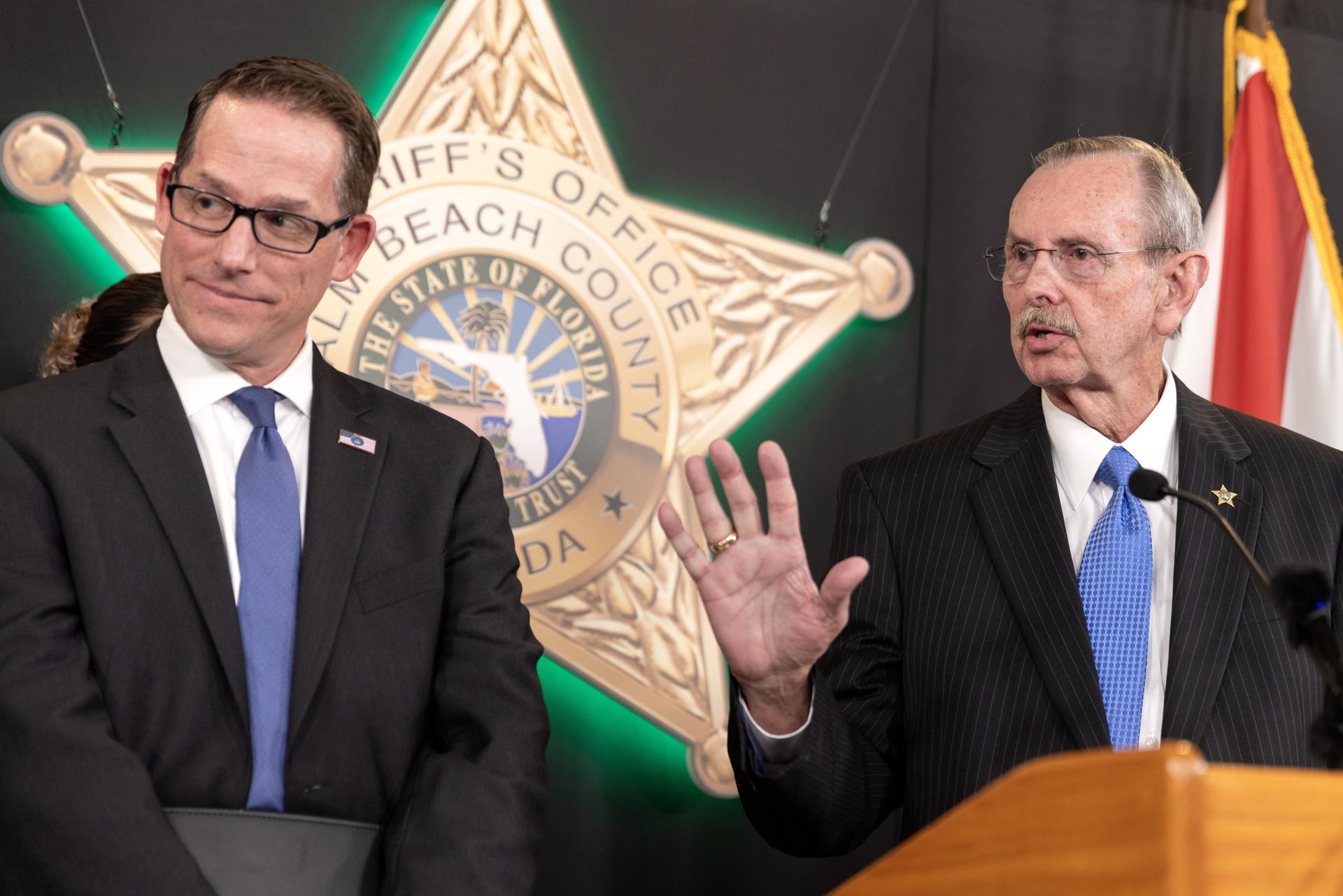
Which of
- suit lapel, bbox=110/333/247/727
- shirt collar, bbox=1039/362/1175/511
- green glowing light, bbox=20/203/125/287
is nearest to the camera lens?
suit lapel, bbox=110/333/247/727

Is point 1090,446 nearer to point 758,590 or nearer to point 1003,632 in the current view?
point 1003,632

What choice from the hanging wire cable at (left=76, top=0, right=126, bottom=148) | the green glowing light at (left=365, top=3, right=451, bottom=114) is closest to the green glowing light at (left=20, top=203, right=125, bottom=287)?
the hanging wire cable at (left=76, top=0, right=126, bottom=148)

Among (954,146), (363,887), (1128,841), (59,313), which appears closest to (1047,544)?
(363,887)

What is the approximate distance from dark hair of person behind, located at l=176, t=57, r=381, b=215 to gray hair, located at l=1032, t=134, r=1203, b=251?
1.09 m

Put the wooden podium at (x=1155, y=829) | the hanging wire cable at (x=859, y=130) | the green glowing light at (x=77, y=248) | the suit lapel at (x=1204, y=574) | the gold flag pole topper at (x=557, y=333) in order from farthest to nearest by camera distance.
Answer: the hanging wire cable at (x=859, y=130)
the gold flag pole topper at (x=557, y=333)
the green glowing light at (x=77, y=248)
the suit lapel at (x=1204, y=574)
the wooden podium at (x=1155, y=829)

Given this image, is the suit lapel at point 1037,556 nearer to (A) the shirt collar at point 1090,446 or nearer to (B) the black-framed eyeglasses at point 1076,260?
(A) the shirt collar at point 1090,446

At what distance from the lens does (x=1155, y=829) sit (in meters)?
0.90

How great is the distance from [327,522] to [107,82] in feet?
4.32

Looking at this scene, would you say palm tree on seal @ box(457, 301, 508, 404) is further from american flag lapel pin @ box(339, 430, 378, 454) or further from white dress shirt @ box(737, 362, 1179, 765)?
white dress shirt @ box(737, 362, 1179, 765)

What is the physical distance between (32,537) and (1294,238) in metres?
2.84

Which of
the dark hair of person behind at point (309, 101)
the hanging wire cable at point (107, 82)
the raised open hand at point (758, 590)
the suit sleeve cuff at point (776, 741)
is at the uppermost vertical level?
the hanging wire cable at point (107, 82)

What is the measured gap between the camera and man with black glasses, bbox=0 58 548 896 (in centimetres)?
161

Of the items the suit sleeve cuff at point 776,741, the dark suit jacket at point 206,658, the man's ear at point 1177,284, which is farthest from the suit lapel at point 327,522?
the man's ear at point 1177,284

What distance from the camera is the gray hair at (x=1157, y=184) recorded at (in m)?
2.25
